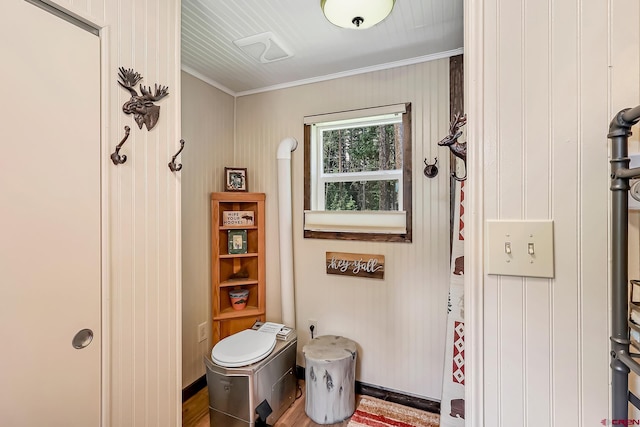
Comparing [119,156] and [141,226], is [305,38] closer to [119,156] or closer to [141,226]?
[119,156]

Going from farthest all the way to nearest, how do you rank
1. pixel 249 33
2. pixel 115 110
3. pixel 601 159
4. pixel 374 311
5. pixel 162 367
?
pixel 374 311 < pixel 249 33 < pixel 162 367 < pixel 115 110 < pixel 601 159

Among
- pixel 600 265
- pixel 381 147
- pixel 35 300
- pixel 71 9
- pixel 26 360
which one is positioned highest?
pixel 71 9

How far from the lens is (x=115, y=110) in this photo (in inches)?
39.6

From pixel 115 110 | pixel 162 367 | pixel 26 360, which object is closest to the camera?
pixel 26 360

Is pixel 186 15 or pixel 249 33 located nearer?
pixel 186 15

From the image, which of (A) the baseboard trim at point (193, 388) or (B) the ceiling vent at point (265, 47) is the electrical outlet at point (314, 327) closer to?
(A) the baseboard trim at point (193, 388)

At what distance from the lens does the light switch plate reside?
0.62 metres

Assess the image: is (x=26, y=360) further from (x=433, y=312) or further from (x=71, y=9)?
(x=433, y=312)

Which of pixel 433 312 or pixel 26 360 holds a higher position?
pixel 26 360

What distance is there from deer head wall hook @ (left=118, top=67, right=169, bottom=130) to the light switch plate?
1259 mm

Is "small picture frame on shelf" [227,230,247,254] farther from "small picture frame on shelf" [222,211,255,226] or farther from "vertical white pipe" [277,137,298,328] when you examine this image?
"vertical white pipe" [277,137,298,328]

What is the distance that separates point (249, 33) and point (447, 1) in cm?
111

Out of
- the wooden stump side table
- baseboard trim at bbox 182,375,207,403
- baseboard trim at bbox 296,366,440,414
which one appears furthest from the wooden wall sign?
baseboard trim at bbox 182,375,207,403

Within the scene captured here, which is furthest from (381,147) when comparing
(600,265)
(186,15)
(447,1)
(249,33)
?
(600,265)
